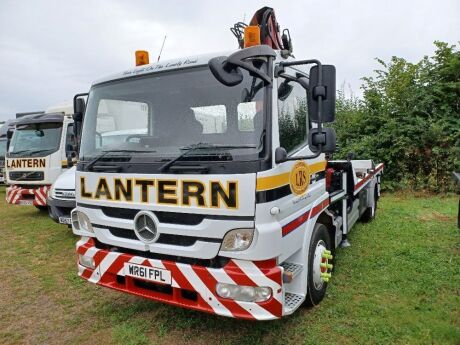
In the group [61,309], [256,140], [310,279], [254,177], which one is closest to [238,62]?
[256,140]

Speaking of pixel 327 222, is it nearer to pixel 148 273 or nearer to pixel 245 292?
pixel 245 292

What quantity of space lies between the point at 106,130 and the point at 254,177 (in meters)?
1.58

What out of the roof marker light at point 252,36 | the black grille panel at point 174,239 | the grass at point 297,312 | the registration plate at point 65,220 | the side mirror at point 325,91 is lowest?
the grass at point 297,312

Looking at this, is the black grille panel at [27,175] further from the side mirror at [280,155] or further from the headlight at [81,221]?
the side mirror at [280,155]

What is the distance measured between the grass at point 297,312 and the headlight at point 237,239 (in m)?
0.94

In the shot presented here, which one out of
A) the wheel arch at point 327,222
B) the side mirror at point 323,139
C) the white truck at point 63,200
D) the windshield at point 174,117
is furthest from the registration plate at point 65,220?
the side mirror at point 323,139

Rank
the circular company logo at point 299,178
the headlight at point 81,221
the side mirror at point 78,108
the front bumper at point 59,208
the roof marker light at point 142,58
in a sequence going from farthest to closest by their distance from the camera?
1. the front bumper at point 59,208
2. the side mirror at point 78,108
3. the roof marker light at point 142,58
4. the headlight at point 81,221
5. the circular company logo at point 299,178

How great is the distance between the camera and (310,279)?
341 centimetres

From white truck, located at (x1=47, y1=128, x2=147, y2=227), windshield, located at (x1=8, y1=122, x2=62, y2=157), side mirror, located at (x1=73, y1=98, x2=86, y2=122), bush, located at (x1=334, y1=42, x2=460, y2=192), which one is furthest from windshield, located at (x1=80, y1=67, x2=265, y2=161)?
bush, located at (x1=334, y1=42, x2=460, y2=192)

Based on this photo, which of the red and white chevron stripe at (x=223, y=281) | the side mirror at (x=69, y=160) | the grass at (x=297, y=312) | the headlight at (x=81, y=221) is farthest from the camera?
the side mirror at (x=69, y=160)

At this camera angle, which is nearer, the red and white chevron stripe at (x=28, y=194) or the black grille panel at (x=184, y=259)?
the black grille panel at (x=184, y=259)

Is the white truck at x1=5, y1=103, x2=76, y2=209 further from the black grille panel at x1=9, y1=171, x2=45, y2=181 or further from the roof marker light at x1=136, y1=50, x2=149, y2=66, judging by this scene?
the roof marker light at x1=136, y1=50, x2=149, y2=66

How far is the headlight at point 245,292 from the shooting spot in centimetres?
263

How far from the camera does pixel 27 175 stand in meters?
8.19
